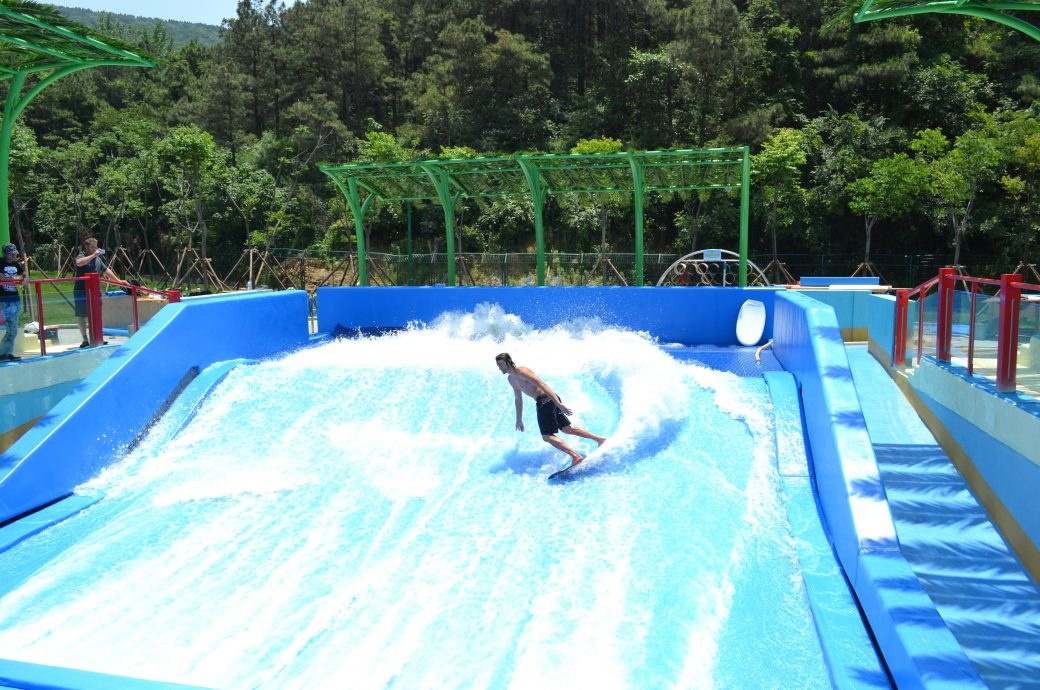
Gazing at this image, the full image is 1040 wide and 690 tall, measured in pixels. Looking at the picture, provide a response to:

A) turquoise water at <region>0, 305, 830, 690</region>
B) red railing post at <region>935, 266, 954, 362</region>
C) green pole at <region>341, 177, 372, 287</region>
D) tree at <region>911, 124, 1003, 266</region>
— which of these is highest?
tree at <region>911, 124, 1003, 266</region>

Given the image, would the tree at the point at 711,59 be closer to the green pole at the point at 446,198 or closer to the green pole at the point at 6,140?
the green pole at the point at 446,198

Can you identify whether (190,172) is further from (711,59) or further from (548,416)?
(548,416)

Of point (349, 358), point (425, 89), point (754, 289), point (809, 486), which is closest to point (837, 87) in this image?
point (425, 89)

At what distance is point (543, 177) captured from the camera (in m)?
18.7

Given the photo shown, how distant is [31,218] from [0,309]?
43576 millimetres

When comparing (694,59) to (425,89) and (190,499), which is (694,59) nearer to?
(425,89)

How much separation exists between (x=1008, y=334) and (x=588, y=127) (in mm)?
33495

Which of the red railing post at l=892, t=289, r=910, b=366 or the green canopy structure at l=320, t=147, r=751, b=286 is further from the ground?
the green canopy structure at l=320, t=147, r=751, b=286

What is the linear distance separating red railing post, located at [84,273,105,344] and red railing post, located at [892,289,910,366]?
10.7 metres

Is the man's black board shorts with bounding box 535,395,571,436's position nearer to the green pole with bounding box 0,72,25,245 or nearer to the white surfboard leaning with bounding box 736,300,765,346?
the white surfboard leaning with bounding box 736,300,765,346

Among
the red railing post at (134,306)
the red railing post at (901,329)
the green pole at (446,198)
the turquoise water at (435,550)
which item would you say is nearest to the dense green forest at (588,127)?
the green pole at (446,198)

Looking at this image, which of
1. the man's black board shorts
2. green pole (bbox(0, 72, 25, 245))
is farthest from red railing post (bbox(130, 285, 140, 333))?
the man's black board shorts

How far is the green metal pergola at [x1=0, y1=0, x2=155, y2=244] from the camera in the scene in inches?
459

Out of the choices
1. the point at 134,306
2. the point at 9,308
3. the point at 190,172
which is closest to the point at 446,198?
the point at 134,306
